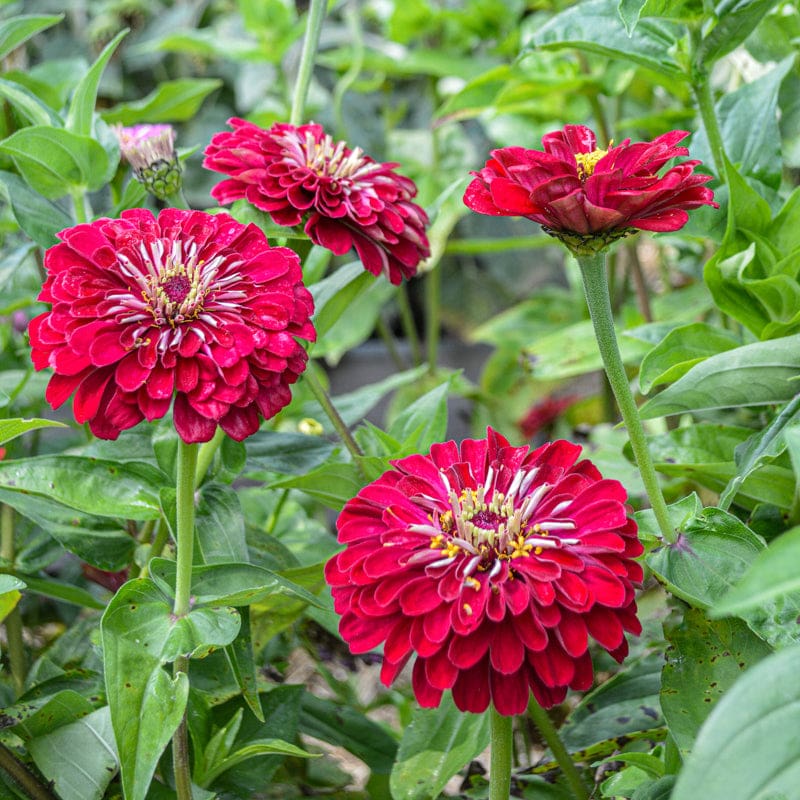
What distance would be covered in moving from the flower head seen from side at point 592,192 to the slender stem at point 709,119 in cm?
12

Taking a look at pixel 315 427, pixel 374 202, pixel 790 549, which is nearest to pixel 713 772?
pixel 790 549

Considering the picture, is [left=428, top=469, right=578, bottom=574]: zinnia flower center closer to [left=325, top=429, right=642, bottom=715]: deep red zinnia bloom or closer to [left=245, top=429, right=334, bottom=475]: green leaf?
[left=325, top=429, right=642, bottom=715]: deep red zinnia bloom

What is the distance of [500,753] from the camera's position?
13.1 inches

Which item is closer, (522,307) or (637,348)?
(637,348)

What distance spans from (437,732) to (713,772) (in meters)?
0.23

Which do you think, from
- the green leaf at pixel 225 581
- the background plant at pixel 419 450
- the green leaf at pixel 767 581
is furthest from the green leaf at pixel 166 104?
the green leaf at pixel 767 581

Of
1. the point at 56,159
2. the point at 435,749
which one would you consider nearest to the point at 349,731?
the point at 435,749

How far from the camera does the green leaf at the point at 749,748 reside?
0.21m

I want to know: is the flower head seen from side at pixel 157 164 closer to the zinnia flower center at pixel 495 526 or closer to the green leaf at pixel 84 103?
the green leaf at pixel 84 103

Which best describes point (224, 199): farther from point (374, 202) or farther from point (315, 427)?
point (315, 427)

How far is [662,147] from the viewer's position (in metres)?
0.33

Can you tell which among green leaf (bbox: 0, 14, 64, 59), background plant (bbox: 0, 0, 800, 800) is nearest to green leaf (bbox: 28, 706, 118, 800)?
background plant (bbox: 0, 0, 800, 800)

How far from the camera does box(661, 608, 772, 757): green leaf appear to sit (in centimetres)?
34

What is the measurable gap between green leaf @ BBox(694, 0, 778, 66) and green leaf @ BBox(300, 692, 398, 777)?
1.14 ft
